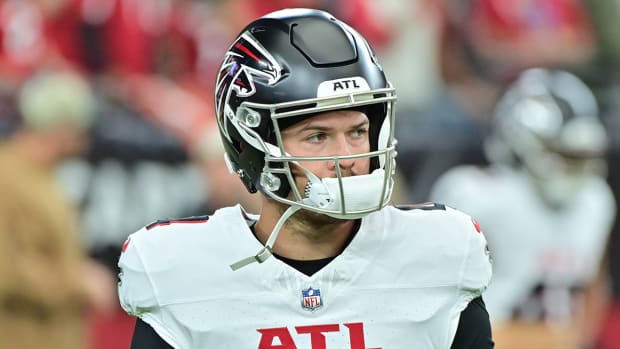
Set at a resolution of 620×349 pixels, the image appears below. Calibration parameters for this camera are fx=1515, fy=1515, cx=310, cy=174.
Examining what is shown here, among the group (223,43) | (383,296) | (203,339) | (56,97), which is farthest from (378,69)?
(223,43)

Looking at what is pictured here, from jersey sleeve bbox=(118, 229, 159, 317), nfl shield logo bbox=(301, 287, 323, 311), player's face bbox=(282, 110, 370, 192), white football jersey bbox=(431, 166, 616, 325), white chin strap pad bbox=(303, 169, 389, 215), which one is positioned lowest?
white football jersey bbox=(431, 166, 616, 325)

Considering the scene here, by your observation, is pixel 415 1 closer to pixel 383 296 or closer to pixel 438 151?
pixel 438 151

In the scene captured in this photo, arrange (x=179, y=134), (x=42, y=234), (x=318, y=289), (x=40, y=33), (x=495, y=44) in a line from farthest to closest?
(x=495, y=44) < (x=40, y=33) < (x=179, y=134) < (x=42, y=234) < (x=318, y=289)

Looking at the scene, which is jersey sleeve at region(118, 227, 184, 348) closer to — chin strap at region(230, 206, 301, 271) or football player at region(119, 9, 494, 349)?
football player at region(119, 9, 494, 349)

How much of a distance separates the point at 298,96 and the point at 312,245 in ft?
1.08

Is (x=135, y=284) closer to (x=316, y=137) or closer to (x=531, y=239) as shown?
(x=316, y=137)

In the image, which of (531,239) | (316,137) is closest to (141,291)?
(316,137)

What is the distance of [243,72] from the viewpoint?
10.1 feet

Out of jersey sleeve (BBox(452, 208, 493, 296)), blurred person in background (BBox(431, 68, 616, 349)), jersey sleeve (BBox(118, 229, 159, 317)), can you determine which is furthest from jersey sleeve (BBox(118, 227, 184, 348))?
blurred person in background (BBox(431, 68, 616, 349))

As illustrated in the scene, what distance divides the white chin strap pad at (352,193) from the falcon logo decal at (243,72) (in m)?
0.25

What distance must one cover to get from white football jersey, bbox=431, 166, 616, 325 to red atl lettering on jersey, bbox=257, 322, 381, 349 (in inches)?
132

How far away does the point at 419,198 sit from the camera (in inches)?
273

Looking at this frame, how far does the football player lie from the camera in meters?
3.00

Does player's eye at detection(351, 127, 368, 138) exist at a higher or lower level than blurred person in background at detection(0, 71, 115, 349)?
higher
